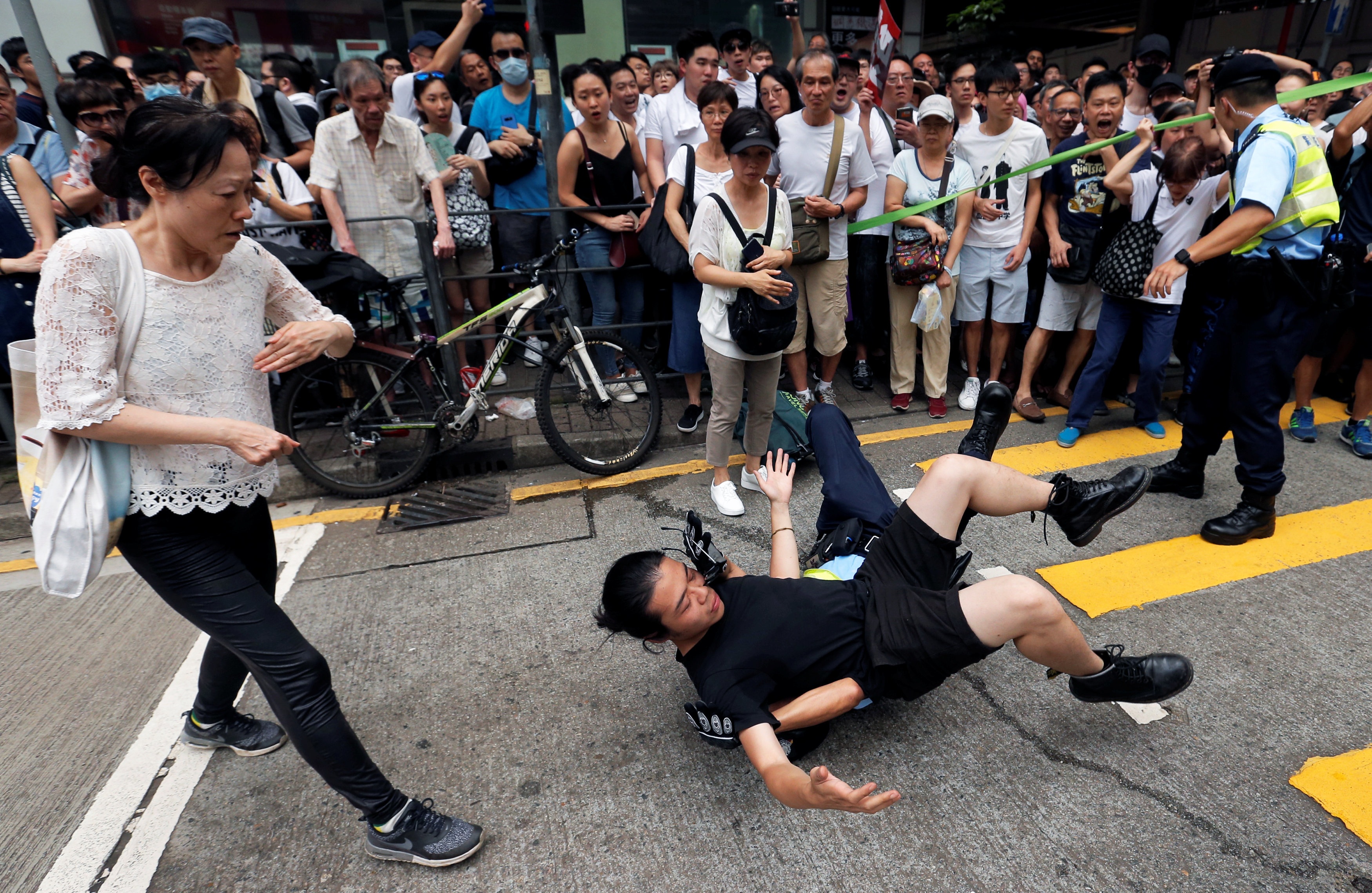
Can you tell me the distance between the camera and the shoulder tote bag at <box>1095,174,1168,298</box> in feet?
15.2

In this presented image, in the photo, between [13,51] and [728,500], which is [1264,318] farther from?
[13,51]

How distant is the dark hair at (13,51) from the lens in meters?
6.89

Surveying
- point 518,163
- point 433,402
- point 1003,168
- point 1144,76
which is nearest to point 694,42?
point 518,163

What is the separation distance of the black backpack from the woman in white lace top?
1.98m

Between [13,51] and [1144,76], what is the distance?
33.4 ft

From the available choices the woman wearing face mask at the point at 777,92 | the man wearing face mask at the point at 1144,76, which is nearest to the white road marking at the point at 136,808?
the woman wearing face mask at the point at 777,92

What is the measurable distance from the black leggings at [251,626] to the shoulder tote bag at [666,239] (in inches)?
114

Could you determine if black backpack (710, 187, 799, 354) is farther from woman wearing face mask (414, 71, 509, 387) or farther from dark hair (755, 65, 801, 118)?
dark hair (755, 65, 801, 118)

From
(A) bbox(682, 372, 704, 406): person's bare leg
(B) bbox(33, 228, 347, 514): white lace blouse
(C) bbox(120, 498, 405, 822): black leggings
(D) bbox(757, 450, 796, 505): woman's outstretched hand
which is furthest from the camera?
(A) bbox(682, 372, 704, 406): person's bare leg

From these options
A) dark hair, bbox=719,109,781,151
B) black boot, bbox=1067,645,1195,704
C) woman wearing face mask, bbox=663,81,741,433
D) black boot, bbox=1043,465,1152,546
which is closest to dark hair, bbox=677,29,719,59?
woman wearing face mask, bbox=663,81,741,433

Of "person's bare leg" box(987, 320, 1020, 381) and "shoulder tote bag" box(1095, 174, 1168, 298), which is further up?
"shoulder tote bag" box(1095, 174, 1168, 298)

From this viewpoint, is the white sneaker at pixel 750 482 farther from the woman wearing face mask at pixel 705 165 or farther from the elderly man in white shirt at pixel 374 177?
the elderly man in white shirt at pixel 374 177

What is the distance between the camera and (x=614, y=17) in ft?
35.1

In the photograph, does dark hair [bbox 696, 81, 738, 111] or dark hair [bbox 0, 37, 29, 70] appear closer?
dark hair [bbox 696, 81, 738, 111]
